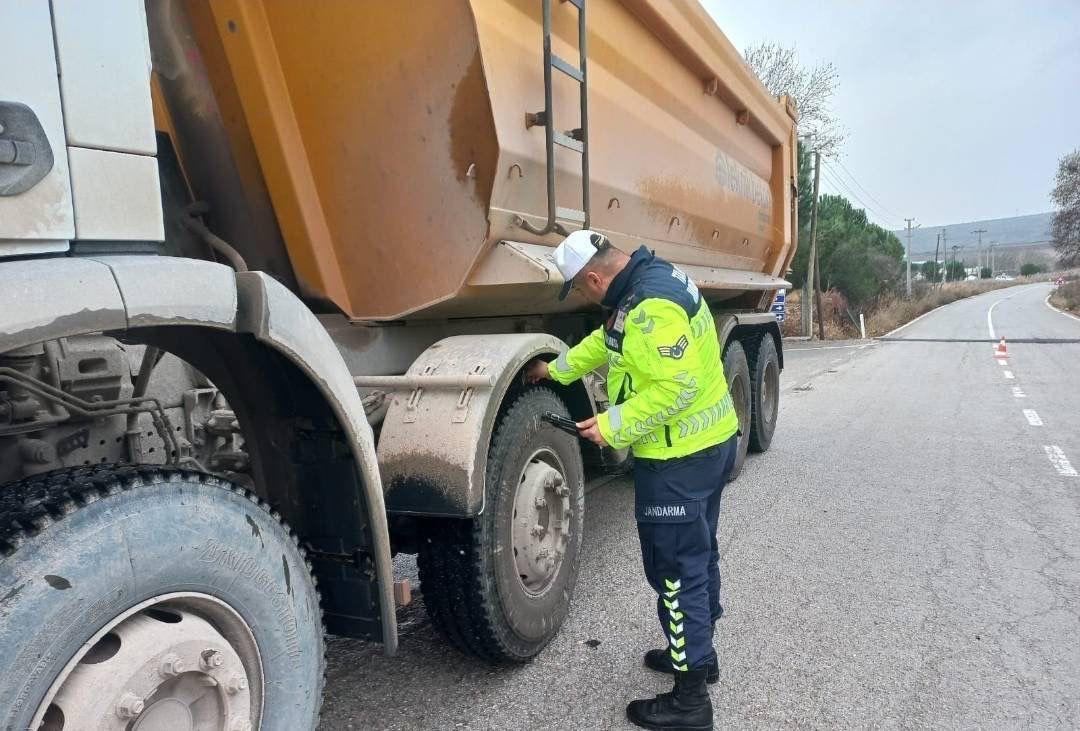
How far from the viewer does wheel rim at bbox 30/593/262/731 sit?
1.26 metres

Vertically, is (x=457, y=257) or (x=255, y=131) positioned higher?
(x=255, y=131)

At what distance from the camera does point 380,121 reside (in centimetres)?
244

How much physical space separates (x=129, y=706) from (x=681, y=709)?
1753 millimetres

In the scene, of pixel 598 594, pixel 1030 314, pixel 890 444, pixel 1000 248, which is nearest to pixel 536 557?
pixel 598 594

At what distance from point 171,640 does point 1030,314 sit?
40.2 metres

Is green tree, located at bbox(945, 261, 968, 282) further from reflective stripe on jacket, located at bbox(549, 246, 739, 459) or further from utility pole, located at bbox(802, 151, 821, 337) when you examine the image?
reflective stripe on jacket, located at bbox(549, 246, 739, 459)

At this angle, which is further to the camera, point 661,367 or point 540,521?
point 540,521

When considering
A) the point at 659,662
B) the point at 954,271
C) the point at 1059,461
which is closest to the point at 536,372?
the point at 659,662

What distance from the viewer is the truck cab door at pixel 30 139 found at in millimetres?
1191

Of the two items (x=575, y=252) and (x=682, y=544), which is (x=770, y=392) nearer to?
(x=682, y=544)

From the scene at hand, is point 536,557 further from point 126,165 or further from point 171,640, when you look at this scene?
point 126,165

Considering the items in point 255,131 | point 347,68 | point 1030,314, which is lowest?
point 1030,314

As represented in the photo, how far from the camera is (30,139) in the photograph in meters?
1.23

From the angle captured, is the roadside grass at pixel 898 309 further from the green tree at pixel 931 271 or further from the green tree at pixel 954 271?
the green tree at pixel 954 271
